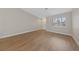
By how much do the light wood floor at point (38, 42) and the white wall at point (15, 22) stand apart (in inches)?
3.6

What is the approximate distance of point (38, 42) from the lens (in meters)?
1.82

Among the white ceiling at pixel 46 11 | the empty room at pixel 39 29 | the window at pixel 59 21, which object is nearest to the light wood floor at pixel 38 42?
the empty room at pixel 39 29

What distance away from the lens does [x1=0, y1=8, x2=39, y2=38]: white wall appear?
1.80 meters

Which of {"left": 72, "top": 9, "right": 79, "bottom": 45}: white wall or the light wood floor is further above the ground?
{"left": 72, "top": 9, "right": 79, "bottom": 45}: white wall

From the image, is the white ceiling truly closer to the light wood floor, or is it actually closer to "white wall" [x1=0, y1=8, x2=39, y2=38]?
"white wall" [x1=0, y1=8, x2=39, y2=38]

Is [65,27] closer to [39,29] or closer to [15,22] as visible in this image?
[39,29]

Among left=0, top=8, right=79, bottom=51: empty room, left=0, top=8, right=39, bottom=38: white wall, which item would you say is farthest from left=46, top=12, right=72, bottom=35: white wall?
left=0, top=8, right=39, bottom=38: white wall

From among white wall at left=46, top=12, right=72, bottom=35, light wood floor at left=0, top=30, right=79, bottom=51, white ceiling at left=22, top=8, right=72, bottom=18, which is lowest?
light wood floor at left=0, top=30, right=79, bottom=51

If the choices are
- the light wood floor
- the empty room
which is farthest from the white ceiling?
the light wood floor

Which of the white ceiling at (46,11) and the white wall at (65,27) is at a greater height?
the white ceiling at (46,11)

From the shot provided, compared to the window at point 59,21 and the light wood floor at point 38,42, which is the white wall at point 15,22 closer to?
the light wood floor at point 38,42

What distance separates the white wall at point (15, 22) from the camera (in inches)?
70.8

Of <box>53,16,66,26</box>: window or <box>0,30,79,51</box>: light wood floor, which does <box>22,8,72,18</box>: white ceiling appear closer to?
<box>53,16,66,26</box>: window
